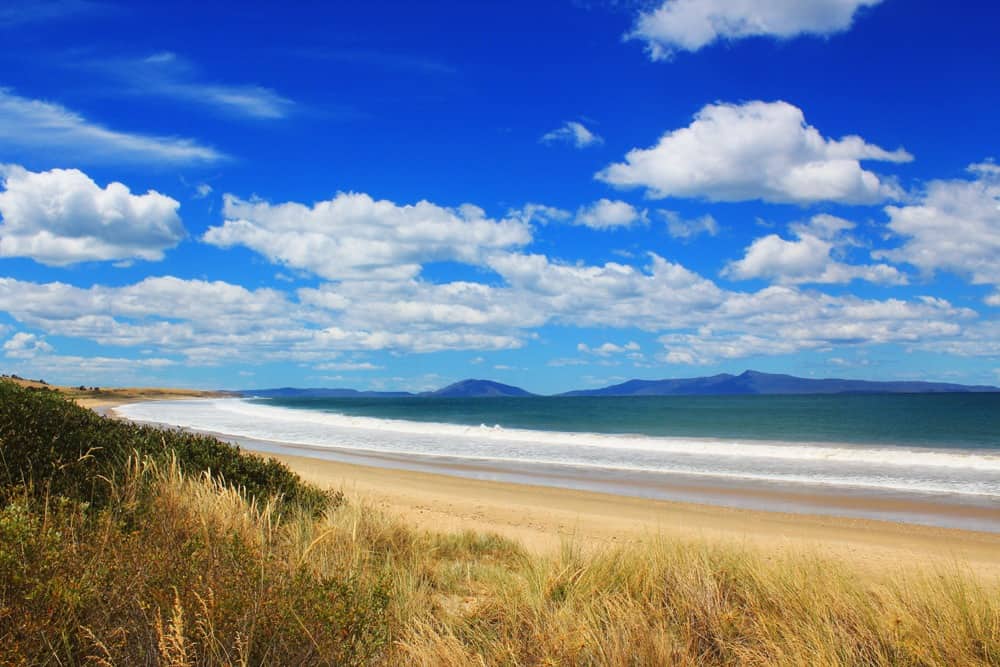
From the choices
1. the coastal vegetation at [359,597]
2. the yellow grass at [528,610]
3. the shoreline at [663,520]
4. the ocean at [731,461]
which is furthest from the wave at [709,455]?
the coastal vegetation at [359,597]

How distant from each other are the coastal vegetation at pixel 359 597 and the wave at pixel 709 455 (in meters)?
16.2

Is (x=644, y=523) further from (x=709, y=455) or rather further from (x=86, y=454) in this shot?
(x=709, y=455)

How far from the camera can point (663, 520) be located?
1408 cm

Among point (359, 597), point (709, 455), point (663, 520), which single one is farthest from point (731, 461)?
point (359, 597)

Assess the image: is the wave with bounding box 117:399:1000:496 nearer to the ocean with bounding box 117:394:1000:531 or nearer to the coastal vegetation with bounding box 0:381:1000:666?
the ocean with bounding box 117:394:1000:531

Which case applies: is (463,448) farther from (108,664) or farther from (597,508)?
(108,664)

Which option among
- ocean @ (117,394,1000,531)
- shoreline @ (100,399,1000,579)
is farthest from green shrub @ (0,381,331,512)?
ocean @ (117,394,1000,531)

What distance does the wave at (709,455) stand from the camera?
853 inches

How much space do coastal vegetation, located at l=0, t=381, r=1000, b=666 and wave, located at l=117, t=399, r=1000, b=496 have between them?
53.2ft

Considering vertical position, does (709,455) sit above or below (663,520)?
above

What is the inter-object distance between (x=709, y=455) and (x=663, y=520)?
16.0m

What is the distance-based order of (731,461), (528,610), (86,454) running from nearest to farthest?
1. (528,610)
2. (86,454)
3. (731,461)

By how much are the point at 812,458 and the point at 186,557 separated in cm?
2791

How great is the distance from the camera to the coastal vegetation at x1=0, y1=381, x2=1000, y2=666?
3.91 m
